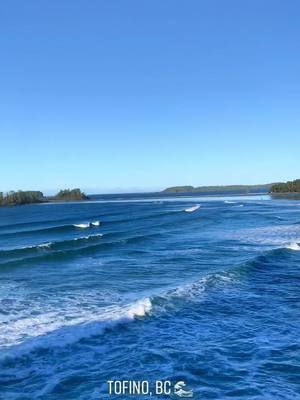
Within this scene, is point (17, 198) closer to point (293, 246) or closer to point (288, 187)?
point (288, 187)

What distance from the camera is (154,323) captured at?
15.2m

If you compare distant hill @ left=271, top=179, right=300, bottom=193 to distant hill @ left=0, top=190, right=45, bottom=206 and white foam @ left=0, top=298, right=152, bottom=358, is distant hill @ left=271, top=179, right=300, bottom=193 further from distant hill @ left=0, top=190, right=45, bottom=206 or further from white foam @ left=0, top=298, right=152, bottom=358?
white foam @ left=0, top=298, right=152, bottom=358

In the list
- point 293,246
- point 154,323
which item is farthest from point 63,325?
point 293,246

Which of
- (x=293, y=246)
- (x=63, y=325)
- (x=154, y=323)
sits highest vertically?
(x=293, y=246)

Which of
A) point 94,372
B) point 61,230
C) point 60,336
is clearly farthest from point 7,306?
point 61,230

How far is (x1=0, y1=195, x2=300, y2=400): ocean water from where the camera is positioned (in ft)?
35.3

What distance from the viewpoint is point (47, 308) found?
58.6 feet

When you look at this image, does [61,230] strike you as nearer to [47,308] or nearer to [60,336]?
[47,308]

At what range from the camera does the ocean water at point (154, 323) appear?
10.8 m

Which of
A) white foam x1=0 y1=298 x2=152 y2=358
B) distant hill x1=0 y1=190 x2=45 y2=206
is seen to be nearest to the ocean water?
white foam x1=0 y1=298 x2=152 y2=358

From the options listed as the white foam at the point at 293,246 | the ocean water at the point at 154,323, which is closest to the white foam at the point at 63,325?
the ocean water at the point at 154,323

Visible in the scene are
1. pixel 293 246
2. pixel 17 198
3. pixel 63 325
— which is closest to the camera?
pixel 63 325

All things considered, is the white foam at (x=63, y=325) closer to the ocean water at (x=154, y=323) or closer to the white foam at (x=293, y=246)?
the ocean water at (x=154, y=323)

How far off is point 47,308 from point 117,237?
2590 cm
